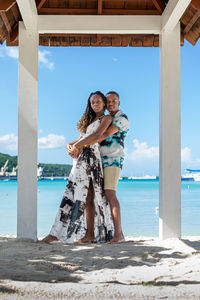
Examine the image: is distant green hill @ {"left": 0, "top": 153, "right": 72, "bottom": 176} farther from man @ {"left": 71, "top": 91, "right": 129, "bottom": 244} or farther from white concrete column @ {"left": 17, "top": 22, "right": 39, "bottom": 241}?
man @ {"left": 71, "top": 91, "right": 129, "bottom": 244}

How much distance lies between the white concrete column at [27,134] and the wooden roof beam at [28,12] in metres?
0.10

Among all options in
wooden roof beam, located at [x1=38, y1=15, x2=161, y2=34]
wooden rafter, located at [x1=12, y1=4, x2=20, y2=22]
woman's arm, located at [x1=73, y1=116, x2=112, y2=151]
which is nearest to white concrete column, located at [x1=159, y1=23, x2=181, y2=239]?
wooden roof beam, located at [x1=38, y1=15, x2=161, y2=34]

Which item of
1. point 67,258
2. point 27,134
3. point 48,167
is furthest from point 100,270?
point 48,167

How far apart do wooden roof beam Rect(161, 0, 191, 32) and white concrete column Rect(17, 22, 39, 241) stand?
4.84 ft

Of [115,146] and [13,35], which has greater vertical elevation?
[13,35]

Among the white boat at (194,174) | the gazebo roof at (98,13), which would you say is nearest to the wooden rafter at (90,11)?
the gazebo roof at (98,13)

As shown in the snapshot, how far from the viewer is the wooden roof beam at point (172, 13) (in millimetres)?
3887

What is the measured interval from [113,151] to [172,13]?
1552 mm

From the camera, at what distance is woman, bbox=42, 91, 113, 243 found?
4.17m

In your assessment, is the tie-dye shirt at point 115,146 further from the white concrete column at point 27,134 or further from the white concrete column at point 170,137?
the white concrete column at point 27,134

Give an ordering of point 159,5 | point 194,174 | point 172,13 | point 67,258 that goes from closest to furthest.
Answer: point 67,258 < point 172,13 < point 159,5 < point 194,174

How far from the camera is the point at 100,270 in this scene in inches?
105

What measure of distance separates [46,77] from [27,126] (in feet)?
122

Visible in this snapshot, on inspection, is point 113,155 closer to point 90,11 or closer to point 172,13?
point 172,13
